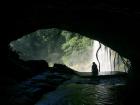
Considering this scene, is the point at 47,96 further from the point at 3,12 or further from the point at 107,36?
the point at 107,36

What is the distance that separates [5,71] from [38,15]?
11.5 ft

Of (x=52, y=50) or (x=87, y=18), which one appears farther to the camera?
(x=52, y=50)

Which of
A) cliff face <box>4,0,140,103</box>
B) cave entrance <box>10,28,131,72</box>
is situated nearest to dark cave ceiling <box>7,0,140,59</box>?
cliff face <box>4,0,140,103</box>

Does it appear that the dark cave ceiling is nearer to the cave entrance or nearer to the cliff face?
the cliff face

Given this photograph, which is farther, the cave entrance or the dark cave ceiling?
the cave entrance

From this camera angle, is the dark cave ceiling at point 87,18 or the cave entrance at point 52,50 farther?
the cave entrance at point 52,50

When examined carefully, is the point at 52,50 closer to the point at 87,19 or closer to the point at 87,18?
the point at 87,19

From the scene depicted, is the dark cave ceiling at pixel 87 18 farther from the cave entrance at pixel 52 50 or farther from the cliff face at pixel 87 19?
the cave entrance at pixel 52 50

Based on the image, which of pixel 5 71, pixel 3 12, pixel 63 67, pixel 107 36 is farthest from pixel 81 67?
pixel 3 12

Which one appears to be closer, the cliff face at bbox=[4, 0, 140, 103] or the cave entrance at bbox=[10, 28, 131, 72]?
the cliff face at bbox=[4, 0, 140, 103]

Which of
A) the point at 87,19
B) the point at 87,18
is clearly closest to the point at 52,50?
the point at 87,19

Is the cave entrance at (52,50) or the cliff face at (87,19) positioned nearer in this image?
the cliff face at (87,19)

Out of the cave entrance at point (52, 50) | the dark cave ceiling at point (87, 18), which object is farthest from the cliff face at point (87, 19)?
the cave entrance at point (52, 50)

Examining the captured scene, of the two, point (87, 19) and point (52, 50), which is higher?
point (52, 50)
